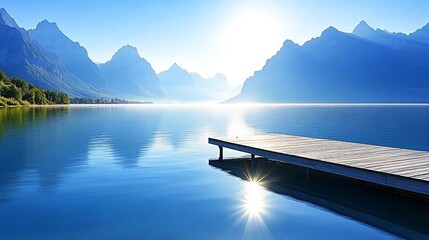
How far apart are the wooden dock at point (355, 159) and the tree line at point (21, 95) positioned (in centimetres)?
12549

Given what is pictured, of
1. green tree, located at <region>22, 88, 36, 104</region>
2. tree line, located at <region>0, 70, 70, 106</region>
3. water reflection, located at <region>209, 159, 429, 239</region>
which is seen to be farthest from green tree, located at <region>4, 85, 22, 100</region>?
water reflection, located at <region>209, 159, 429, 239</region>

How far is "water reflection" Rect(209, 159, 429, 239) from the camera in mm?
11388

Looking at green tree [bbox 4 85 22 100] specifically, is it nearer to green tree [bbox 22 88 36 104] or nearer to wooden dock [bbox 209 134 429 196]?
green tree [bbox 22 88 36 104]

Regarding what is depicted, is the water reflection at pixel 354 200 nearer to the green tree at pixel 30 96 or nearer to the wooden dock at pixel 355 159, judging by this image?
the wooden dock at pixel 355 159

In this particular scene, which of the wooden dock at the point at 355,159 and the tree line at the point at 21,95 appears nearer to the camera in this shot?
the wooden dock at the point at 355,159

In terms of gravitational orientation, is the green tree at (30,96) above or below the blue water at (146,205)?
above

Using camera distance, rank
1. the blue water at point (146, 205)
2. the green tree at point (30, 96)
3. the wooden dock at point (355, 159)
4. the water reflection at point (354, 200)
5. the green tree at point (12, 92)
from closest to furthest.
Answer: the blue water at point (146, 205)
the water reflection at point (354, 200)
the wooden dock at point (355, 159)
the green tree at point (12, 92)
the green tree at point (30, 96)

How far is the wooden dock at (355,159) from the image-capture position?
38.9ft

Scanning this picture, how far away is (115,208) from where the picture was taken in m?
12.8

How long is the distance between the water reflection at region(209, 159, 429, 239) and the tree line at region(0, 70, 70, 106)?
12761 centimetres

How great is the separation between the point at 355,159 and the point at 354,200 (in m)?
1.77

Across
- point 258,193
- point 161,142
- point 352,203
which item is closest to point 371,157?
point 352,203

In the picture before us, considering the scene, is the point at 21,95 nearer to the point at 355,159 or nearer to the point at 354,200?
the point at 355,159

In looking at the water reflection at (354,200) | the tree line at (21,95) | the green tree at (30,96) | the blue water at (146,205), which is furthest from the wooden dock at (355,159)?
the green tree at (30,96)
